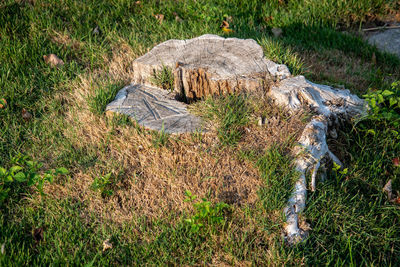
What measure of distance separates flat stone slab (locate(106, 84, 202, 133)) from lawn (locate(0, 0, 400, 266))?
0.25ft

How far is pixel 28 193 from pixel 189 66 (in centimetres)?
163

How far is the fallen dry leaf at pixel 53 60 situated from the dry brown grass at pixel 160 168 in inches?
41.2

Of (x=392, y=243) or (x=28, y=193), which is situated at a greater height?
(x=28, y=193)

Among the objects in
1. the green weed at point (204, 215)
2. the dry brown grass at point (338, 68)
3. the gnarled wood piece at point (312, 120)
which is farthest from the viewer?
the dry brown grass at point (338, 68)

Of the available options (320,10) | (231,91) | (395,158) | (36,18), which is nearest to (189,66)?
(231,91)

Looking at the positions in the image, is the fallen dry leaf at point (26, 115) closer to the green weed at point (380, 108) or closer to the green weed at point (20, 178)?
the green weed at point (20, 178)

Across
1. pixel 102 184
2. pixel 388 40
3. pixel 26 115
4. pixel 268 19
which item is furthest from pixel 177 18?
pixel 388 40

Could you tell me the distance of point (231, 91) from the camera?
308 cm

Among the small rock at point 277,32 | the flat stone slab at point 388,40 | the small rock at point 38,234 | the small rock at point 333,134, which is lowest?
the flat stone slab at point 388,40

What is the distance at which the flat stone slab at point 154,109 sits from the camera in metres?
2.88

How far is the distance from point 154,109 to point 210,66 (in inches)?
24.5

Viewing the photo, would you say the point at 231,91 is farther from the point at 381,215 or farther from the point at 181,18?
the point at 181,18

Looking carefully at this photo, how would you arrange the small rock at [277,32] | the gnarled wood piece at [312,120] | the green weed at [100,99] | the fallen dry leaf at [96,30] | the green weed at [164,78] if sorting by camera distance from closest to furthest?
the gnarled wood piece at [312,120] < the green weed at [100,99] < the green weed at [164,78] < the fallen dry leaf at [96,30] < the small rock at [277,32]

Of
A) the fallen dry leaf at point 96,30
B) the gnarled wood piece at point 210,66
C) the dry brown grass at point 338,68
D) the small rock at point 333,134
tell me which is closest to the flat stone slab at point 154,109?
the gnarled wood piece at point 210,66
